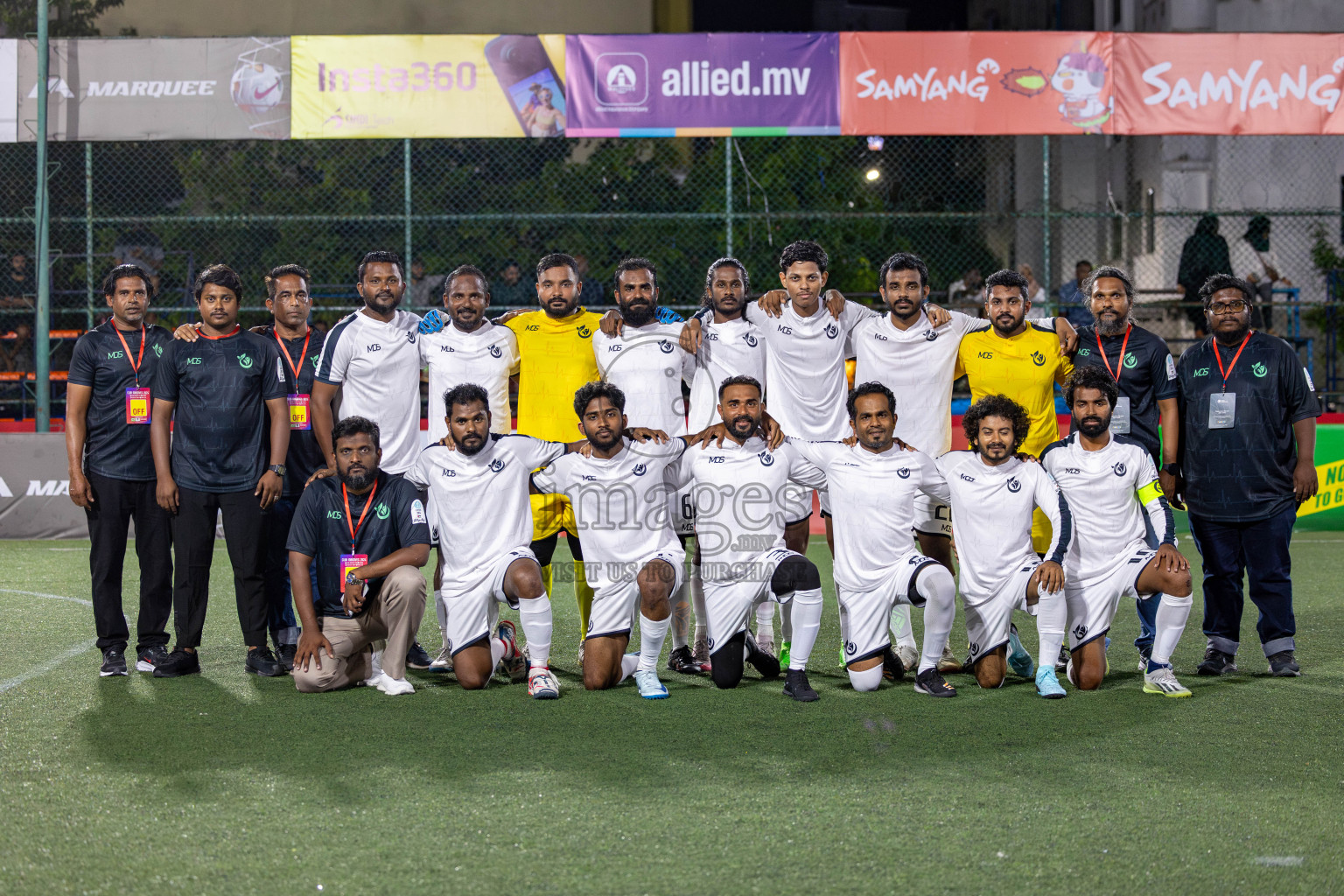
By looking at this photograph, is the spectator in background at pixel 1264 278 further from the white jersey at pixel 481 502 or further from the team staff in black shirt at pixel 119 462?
the team staff in black shirt at pixel 119 462

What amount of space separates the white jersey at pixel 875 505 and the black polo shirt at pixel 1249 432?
4.48ft

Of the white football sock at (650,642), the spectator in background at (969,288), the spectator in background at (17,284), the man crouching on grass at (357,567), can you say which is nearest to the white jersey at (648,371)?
the white football sock at (650,642)

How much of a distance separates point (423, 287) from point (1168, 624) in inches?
434

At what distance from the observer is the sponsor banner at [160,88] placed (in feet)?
42.1

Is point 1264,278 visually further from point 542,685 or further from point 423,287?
point 542,685

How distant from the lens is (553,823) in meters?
3.88

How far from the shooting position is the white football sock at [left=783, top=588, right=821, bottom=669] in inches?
224

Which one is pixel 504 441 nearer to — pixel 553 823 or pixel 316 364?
pixel 316 364

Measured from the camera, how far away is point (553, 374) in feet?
21.3

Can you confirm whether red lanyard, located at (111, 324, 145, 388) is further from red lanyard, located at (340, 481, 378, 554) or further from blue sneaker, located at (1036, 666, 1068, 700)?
blue sneaker, located at (1036, 666, 1068, 700)

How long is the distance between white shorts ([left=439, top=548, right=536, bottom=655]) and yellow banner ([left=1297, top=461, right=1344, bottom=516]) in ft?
28.6

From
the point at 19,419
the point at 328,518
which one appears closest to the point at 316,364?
the point at 328,518

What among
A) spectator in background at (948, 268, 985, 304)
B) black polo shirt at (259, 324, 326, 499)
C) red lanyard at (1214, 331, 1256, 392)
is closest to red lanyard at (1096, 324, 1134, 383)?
red lanyard at (1214, 331, 1256, 392)

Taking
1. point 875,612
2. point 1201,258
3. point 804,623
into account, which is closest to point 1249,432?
point 875,612
